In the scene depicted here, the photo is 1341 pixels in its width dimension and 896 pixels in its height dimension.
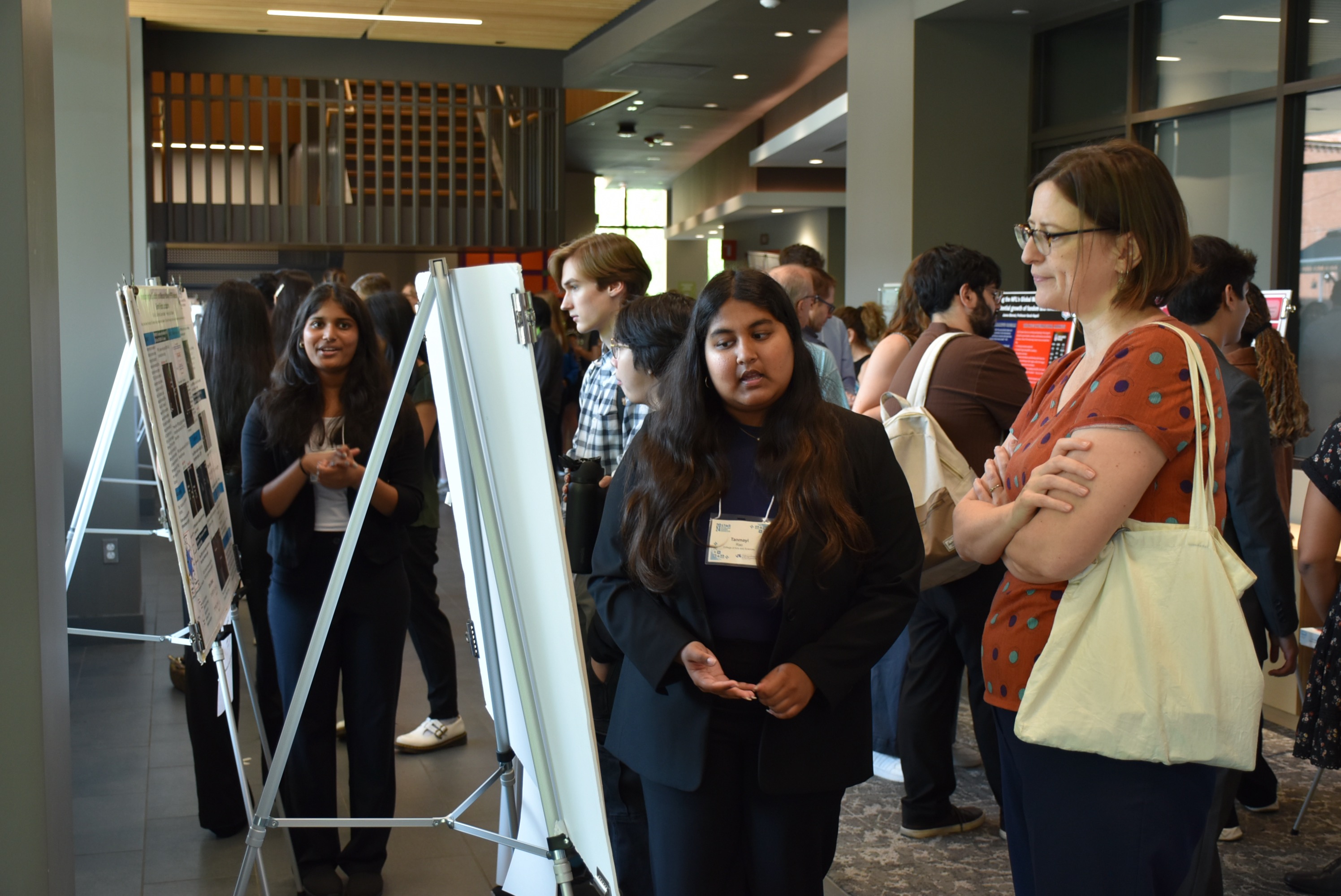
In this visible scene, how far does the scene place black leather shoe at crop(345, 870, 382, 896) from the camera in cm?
292

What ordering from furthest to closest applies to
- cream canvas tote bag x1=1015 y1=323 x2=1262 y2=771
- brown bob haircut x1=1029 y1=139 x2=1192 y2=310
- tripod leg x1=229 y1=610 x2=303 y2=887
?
tripod leg x1=229 y1=610 x2=303 y2=887
brown bob haircut x1=1029 y1=139 x2=1192 y2=310
cream canvas tote bag x1=1015 y1=323 x2=1262 y2=771

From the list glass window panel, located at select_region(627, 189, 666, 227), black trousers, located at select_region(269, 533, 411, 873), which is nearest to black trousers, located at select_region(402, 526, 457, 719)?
black trousers, located at select_region(269, 533, 411, 873)

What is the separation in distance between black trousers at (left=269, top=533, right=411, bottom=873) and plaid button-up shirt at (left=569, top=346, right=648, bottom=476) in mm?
677

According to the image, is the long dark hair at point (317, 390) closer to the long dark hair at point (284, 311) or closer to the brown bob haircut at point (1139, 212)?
the long dark hair at point (284, 311)

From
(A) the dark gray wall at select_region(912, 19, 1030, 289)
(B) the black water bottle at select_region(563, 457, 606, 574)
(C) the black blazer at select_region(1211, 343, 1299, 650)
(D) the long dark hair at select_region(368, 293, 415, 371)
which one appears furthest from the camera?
(A) the dark gray wall at select_region(912, 19, 1030, 289)

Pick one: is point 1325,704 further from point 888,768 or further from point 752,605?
point 752,605

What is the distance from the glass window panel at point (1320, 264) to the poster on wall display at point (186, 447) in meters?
5.13

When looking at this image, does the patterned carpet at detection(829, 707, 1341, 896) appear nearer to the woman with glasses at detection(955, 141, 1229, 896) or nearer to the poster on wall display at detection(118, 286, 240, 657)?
the woman with glasses at detection(955, 141, 1229, 896)

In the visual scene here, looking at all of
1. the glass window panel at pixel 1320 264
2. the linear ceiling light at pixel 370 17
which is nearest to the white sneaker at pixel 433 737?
the glass window panel at pixel 1320 264

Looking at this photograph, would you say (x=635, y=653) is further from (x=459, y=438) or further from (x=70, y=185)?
(x=70, y=185)

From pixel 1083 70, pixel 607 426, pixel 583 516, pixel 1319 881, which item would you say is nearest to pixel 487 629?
pixel 583 516

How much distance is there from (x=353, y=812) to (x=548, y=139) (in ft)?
33.1

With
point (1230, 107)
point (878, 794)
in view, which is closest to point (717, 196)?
point (1230, 107)

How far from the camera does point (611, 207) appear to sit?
86.7 ft
